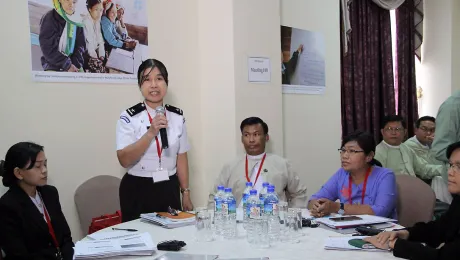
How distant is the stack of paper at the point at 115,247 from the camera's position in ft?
5.67

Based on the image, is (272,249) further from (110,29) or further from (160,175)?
(110,29)

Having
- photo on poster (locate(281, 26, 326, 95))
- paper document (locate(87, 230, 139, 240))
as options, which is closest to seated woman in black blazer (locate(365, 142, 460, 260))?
paper document (locate(87, 230, 139, 240))

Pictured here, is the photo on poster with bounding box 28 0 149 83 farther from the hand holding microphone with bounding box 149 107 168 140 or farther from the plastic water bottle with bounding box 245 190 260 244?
the plastic water bottle with bounding box 245 190 260 244

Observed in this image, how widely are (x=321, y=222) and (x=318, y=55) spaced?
2.57 meters

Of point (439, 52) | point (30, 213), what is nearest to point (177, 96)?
point (30, 213)

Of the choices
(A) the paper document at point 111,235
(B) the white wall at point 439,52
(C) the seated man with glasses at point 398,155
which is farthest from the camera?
(B) the white wall at point 439,52

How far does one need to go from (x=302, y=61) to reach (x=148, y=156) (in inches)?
83.1

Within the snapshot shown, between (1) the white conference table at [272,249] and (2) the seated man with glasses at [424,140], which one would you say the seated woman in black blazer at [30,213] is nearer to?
(1) the white conference table at [272,249]

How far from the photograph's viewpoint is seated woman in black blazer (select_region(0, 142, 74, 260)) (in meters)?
2.10

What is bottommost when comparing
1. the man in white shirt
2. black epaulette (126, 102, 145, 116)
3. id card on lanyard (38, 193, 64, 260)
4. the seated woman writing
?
id card on lanyard (38, 193, 64, 260)

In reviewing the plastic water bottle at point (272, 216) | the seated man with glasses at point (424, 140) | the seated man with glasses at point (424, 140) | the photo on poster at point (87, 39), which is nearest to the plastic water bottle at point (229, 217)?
the plastic water bottle at point (272, 216)

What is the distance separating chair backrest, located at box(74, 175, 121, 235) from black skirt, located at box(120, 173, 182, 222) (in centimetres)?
42

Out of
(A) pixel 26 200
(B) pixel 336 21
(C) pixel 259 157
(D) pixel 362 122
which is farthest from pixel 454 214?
(D) pixel 362 122

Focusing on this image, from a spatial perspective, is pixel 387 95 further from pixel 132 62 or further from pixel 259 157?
pixel 132 62
